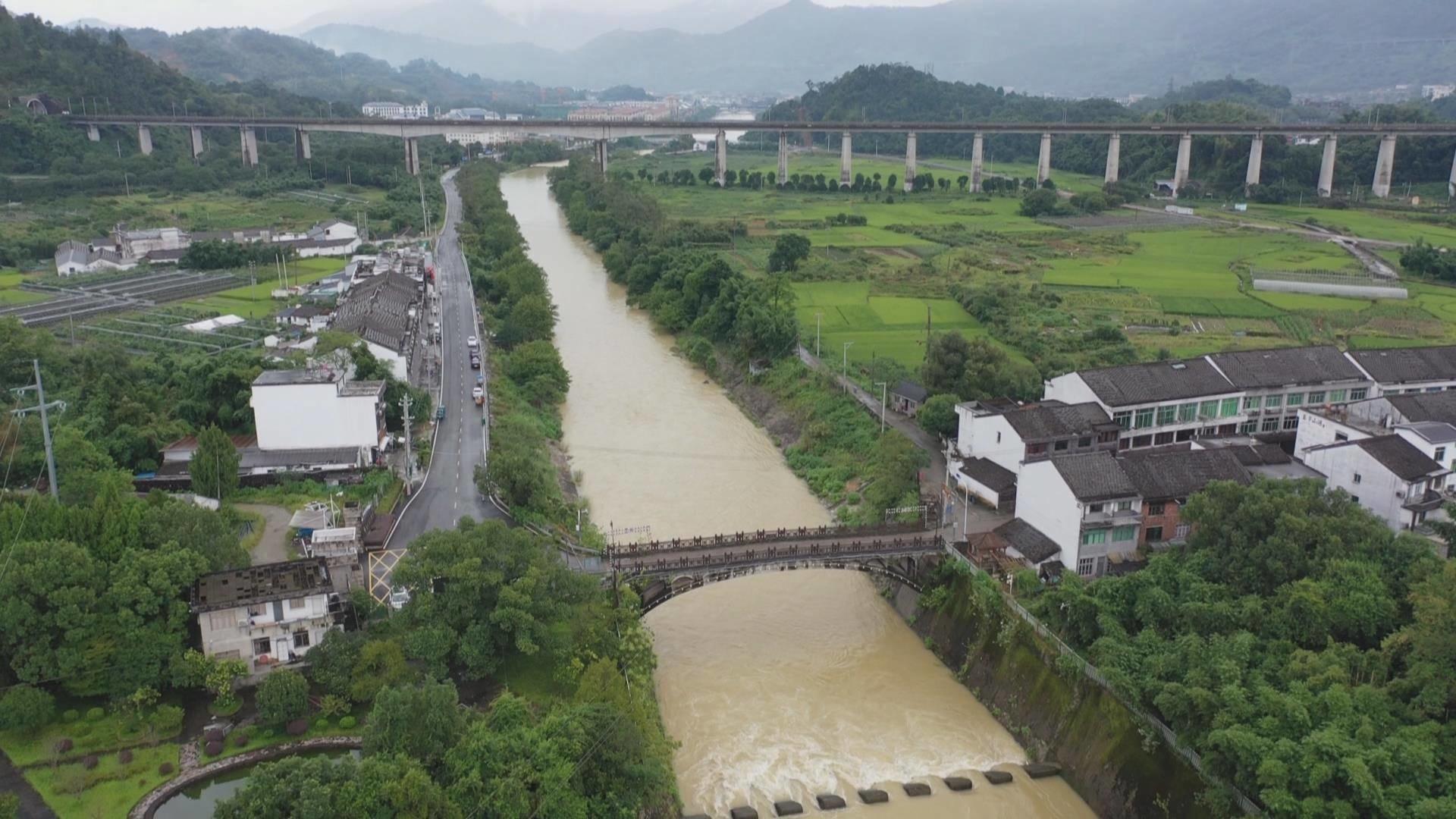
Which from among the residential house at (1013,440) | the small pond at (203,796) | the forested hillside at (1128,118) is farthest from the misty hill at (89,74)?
the residential house at (1013,440)

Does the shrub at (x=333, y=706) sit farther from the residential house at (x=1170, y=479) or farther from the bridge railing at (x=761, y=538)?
the residential house at (x=1170, y=479)

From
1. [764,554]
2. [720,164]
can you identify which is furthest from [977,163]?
[764,554]

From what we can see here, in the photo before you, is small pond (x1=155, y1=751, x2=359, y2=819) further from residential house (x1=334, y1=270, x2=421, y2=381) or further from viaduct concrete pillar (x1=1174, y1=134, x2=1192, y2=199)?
viaduct concrete pillar (x1=1174, y1=134, x2=1192, y2=199)

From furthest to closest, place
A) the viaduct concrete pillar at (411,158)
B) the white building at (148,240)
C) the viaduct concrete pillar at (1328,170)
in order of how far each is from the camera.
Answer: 1. the viaduct concrete pillar at (411,158)
2. the viaduct concrete pillar at (1328,170)
3. the white building at (148,240)

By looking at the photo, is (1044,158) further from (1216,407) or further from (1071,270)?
(1216,407)

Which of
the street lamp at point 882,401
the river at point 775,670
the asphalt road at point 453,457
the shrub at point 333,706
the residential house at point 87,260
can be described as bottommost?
the river at point 775,670

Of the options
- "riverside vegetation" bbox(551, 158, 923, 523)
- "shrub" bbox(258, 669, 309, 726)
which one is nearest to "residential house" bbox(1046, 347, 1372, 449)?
"riverside vegetation" bbox(551, 158, 923, 523)

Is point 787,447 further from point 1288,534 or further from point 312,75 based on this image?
point 312,75
